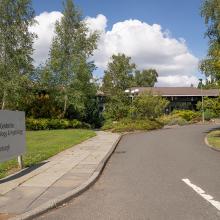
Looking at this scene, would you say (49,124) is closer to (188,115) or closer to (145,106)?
(145,106)

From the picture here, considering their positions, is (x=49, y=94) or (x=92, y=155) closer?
(x=92, y=155)

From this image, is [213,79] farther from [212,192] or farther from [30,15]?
[212,192]

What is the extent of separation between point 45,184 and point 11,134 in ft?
7.35

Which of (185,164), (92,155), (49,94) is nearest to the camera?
(185,164)

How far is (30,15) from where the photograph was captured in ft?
117

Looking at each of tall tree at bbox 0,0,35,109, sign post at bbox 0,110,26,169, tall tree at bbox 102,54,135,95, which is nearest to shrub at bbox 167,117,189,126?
tall tree at bbox 102,54,135,95

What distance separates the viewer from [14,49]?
112 ft

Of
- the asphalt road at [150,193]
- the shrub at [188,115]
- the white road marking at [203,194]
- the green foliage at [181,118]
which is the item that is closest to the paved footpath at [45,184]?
the asphalt road at [150,193]

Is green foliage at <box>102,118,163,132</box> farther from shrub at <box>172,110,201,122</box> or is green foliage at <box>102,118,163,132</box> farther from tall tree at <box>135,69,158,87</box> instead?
tall tree at <box>135,69,158,87</box>

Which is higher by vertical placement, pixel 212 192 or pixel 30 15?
pixel 30 15

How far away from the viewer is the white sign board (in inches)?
436

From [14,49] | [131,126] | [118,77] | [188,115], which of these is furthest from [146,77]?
[14,49]

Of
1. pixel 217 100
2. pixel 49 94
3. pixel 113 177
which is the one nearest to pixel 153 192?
pixel 113 177

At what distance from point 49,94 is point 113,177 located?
30.1 metres
